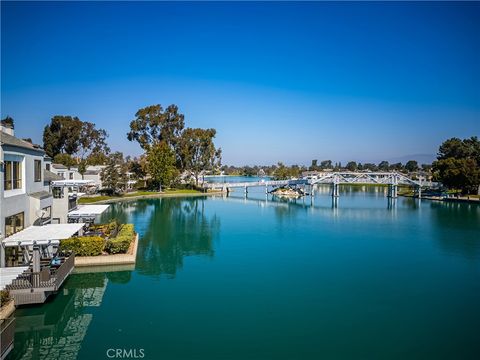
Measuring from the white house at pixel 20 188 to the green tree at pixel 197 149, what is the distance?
47.3m

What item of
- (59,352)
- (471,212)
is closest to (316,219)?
(471,212)

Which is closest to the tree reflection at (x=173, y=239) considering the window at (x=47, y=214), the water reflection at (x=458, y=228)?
the window at (x=47, y=214)

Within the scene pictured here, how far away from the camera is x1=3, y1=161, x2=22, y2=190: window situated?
14.2 meters

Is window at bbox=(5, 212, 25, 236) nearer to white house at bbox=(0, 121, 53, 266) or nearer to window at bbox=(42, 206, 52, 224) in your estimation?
white house at bbox=(0, 121, 53, 266)

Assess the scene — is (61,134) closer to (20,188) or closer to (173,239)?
(173,239)

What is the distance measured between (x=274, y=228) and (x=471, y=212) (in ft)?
95.7

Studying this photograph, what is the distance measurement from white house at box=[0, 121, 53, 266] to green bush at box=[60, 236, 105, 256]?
1.56 metres

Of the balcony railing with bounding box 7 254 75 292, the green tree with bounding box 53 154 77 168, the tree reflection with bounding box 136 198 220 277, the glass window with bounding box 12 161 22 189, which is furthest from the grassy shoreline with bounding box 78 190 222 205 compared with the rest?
the balcony railing with bounding box 7 254 75 292

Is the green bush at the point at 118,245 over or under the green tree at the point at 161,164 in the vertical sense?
under

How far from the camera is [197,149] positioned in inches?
2640

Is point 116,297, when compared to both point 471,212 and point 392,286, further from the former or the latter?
point 471,212

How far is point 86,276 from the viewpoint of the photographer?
1672 cm

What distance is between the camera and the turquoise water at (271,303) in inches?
416

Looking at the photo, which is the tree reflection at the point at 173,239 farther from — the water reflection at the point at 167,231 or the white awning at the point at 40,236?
the white awning at the point at 40,236
